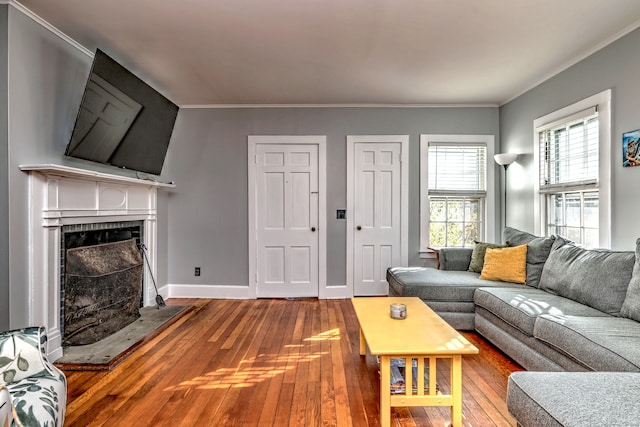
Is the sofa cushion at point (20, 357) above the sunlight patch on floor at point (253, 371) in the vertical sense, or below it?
above

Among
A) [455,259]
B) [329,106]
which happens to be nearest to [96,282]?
[329,106]

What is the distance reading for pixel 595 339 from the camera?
1.78 meters

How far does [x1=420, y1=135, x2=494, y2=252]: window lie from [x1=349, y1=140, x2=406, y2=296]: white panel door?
34 cm

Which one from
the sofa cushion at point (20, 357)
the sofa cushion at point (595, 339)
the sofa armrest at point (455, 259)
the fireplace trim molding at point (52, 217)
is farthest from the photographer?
the sofa armrest at point (455, 259)

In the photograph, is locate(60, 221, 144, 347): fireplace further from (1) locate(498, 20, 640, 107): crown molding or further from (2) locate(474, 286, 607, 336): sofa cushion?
(1) locate(498, 20, 640, 107): crown molding

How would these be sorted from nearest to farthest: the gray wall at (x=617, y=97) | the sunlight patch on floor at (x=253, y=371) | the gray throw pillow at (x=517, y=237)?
Answer: 1. the sunlight patch on floor at (x=253, y=371)
2. the gray wall at (x=617, y=97)
3. the gray throw pillow at (x=517, y=237)

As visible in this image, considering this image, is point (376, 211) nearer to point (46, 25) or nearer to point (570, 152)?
point (570, 152)

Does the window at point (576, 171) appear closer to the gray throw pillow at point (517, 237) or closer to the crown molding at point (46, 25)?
the gray throw pillow at point (517, 237)

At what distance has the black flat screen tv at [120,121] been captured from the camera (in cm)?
260

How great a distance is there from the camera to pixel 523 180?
393cm

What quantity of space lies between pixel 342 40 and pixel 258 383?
8.46ft

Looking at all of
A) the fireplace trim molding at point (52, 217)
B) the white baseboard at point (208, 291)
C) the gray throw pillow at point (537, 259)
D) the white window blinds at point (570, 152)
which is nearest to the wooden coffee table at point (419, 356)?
the gray throw pillow at point (537, 259)

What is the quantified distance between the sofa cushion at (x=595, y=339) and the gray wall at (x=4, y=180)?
3436mm

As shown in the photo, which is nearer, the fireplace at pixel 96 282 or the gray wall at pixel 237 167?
the fireplace at pixel 96 282
